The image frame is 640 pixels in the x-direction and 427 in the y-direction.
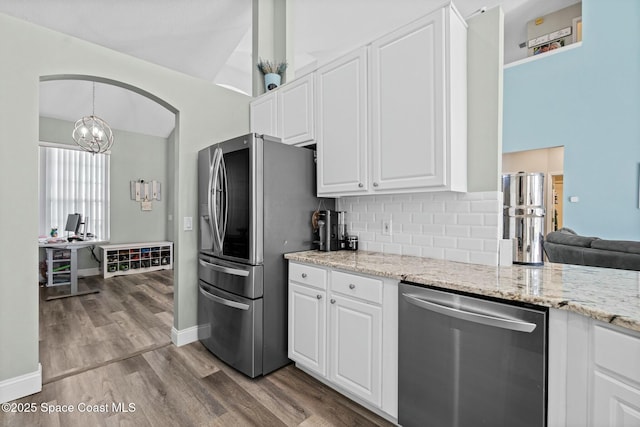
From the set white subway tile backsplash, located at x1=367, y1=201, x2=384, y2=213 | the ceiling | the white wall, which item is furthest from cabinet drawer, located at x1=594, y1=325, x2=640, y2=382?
the ceiling

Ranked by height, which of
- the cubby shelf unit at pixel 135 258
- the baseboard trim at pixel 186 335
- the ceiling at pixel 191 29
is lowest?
the baseboard trim at pixel 186 335

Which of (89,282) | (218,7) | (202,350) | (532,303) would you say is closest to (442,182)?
(532,303)

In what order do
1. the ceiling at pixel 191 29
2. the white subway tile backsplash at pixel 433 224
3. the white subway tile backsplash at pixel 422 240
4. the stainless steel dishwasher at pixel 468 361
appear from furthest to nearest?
the ceiling at pixel 191 29 < the white subway tile backsplash at pixel 422 240 < the white subway tile backsplash at pixel 433 224 < the stainless steel dishwasher at pixel 468 361

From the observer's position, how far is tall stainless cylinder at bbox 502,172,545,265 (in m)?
1.75

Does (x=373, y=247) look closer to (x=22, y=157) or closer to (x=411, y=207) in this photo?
(x=411, y=207)

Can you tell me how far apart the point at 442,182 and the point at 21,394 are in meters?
3.03

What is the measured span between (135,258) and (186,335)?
386 cm

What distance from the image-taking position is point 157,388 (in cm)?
205

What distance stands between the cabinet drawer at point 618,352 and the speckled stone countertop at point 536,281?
55 mm

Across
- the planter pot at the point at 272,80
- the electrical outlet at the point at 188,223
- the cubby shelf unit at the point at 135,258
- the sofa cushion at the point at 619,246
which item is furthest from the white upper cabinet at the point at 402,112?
the cubby shelf unit at the point at 135,258

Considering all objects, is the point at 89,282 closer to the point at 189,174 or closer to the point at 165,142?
the point at 165,142

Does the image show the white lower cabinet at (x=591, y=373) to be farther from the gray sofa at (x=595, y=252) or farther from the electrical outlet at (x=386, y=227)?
the gray sofa at (x=595, y=252)

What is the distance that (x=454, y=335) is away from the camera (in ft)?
4.32

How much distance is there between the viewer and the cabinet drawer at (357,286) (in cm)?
167
